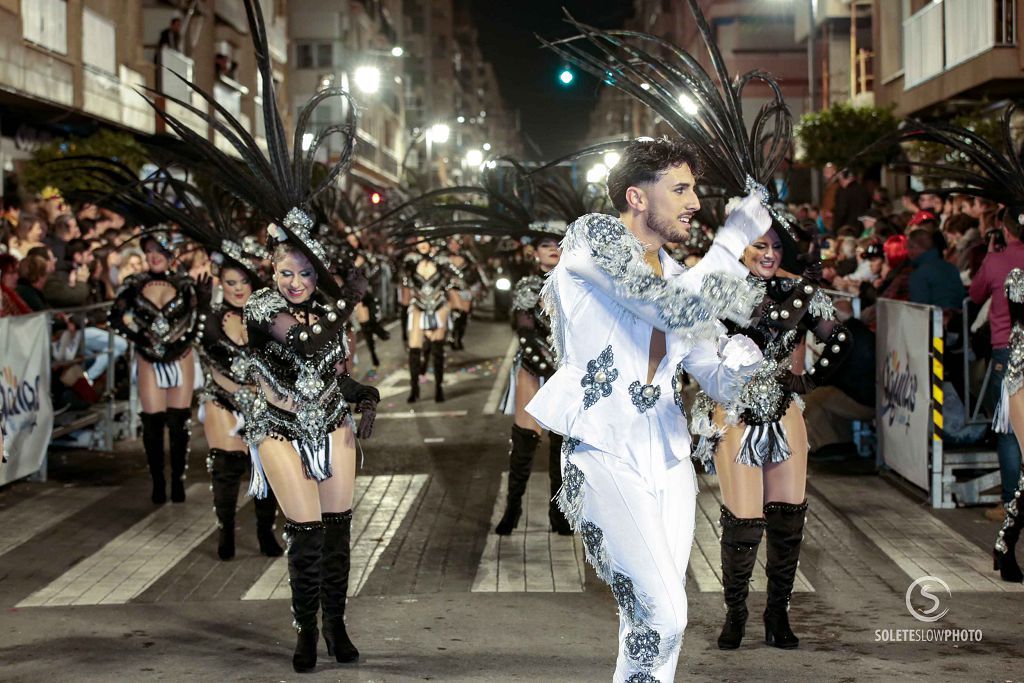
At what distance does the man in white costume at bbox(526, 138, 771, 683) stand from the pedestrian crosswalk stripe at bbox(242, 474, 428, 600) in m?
4.03

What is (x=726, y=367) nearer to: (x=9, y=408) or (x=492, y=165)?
(x=492, y=165)

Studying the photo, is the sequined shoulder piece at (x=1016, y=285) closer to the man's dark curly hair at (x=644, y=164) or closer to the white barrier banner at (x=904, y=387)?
the white barrier banner at (x=904, y=387)

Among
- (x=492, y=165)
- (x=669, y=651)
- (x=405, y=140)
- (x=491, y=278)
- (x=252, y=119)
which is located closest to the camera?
(x=669, y=651)

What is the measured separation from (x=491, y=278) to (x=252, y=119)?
11294mm

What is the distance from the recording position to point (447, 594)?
8.87 metres

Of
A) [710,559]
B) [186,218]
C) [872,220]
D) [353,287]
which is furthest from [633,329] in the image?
[872,220]

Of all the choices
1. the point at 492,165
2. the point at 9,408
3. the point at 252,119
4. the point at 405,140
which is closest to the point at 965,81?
the point at 492,165

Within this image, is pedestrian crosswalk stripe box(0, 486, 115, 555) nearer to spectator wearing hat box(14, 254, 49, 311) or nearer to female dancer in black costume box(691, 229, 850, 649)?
spectator wearing hat box(14, 254, 49, 311)

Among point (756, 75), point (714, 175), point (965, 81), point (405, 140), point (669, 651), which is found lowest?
point (669, 651)

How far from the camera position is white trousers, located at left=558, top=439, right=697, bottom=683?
510 centimetres

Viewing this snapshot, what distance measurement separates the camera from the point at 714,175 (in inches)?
275

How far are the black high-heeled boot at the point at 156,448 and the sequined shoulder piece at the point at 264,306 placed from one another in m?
4.92

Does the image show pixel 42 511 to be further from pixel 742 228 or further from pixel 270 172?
pixel 742 228

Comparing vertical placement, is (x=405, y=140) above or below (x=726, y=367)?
above
